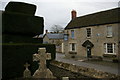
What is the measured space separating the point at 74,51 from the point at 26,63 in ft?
58.8

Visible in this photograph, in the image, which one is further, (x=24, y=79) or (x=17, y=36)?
(x=17, y=36)

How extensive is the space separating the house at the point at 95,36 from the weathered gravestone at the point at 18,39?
1177cm

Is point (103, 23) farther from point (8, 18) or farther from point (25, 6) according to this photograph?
point (8, 18)

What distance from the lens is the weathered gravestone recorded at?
8398 mm

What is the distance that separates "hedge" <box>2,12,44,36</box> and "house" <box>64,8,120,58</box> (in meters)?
11.9

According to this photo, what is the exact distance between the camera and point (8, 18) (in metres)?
10.7

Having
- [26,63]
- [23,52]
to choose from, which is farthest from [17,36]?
[26,63]

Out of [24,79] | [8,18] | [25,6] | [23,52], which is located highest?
[25,6]

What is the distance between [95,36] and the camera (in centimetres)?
2217

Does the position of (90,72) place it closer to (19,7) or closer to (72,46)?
(19,7)

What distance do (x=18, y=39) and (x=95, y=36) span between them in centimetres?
1448

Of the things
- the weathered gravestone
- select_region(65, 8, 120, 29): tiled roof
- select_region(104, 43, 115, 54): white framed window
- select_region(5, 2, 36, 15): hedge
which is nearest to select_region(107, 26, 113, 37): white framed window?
select_region(65, 8, 120, 29): tiled roof

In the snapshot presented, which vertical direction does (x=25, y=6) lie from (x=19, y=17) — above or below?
above

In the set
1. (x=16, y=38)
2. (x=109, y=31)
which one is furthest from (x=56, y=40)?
(x=16, y=38)
